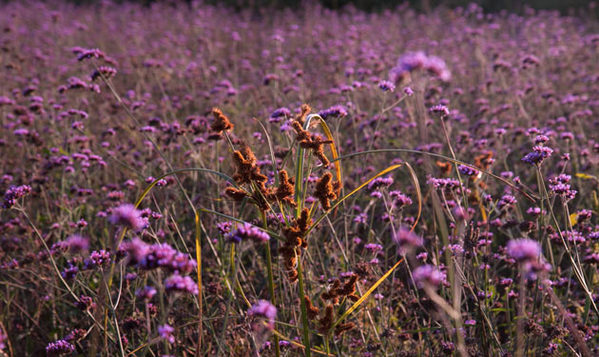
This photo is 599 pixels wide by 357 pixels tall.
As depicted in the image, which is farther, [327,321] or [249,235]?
[327,321]

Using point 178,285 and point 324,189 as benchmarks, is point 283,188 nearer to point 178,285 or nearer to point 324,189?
point 324,189

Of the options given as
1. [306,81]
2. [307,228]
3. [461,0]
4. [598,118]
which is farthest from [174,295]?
[461,0]

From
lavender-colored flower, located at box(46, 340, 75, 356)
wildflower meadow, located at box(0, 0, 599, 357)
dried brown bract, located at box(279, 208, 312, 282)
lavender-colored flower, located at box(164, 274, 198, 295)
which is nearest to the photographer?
lavender-colored flower, located at box(164, 274, 198, 295)

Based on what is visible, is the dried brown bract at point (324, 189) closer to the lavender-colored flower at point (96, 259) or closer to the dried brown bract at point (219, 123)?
the dried brown bract at point (219, 123)

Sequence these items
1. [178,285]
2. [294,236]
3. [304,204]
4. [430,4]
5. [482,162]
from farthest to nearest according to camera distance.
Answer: [430,4] < [482,162] < [304,204] < [294,236] < [178,285]

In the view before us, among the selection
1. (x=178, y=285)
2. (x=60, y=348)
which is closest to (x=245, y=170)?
(x=178, y=285)

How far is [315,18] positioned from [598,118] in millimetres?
7891

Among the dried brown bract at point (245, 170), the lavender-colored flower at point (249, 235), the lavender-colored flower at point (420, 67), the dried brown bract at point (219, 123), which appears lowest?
the lavender-colored flower at point (249, 235)

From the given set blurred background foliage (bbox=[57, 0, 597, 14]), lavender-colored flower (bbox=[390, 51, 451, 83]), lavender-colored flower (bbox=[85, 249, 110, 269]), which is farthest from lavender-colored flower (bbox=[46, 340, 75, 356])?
blurred background foliage (bbox=[57, 0, 597, 14])

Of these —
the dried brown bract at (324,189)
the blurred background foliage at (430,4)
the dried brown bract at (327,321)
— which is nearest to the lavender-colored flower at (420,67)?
the dried brown bract at (324,189)

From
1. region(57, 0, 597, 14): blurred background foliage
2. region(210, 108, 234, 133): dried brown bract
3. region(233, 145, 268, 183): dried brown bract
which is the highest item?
region(57, 0, 597, 14): blurred background foliage

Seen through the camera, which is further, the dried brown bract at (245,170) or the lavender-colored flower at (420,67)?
the dried brown bract at (245,170)

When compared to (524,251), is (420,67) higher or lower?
higher

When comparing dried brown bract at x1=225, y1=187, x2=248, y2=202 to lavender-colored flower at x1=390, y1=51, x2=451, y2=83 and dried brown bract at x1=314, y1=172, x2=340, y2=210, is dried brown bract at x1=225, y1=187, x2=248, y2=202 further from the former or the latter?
lavender-colored flower at x1=390, y1=51, x2=451, y2=83
